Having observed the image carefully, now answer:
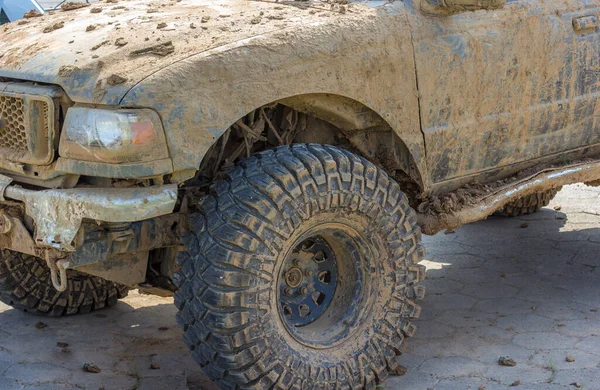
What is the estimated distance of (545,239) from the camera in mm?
6492

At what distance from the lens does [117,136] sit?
3137 mm

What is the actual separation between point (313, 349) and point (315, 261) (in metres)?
0.43

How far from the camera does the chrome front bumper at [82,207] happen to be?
318 centimetres

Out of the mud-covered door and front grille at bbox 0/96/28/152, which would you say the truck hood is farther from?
the mud-covered door

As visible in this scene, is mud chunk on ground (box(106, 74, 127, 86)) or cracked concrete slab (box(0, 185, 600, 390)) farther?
cracked concrete slab (box(0, 185, 600, 390))

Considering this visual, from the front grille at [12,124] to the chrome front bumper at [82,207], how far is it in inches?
9.0

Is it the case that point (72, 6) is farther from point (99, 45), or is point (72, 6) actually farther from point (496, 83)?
point (496, 83)

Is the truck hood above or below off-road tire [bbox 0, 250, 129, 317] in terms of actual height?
above

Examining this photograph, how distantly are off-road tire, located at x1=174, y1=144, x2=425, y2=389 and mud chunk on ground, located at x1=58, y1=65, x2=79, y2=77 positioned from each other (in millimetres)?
711

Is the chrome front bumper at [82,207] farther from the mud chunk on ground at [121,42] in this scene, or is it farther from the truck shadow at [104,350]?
the truck shadow at [104,350]

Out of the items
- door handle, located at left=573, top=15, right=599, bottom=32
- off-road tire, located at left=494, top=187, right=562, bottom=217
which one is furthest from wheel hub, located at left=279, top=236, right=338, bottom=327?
off-road tire, located at left=494, top=187, right=562, bottom=217

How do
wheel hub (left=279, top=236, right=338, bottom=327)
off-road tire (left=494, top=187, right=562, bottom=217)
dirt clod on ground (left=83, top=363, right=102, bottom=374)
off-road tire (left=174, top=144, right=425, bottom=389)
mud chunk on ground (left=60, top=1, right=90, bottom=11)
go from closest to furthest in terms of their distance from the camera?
off-road tire (left=174, top=144, right=425, bottom=389) → wheel hub (left=279, top=236, right=338, bottom=327) → dirt clod on ground (left=83, top=363, right=102, bottom=374) → mud chunk on ground (left=60, top=1, right=90, bottom=11) → off-road tire (left=494, top=187, right=562, bottom=217)

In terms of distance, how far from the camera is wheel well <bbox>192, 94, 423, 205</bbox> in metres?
3.72

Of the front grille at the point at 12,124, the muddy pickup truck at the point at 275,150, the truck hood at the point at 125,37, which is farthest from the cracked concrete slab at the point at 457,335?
the truck hood at the point at 125,37
